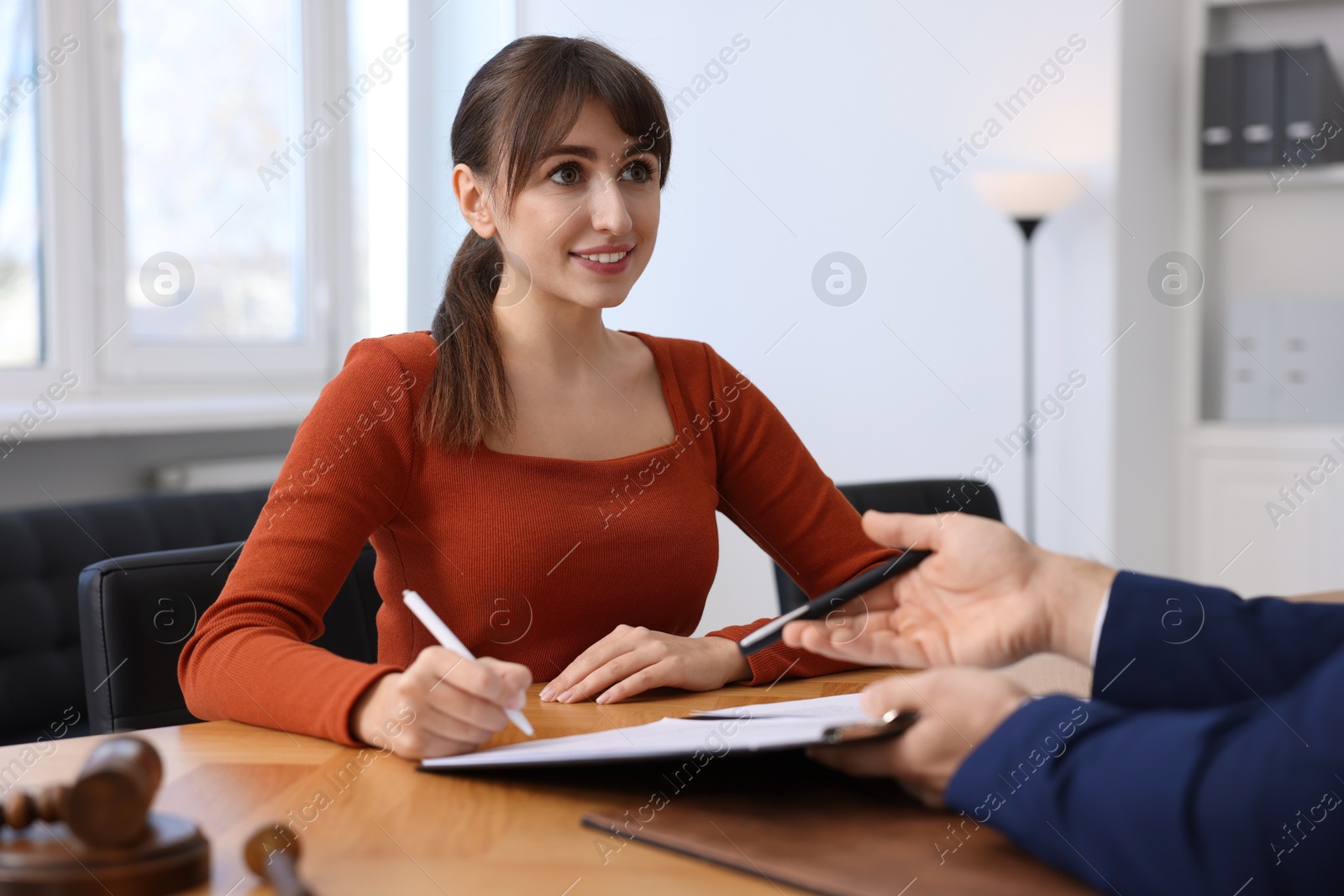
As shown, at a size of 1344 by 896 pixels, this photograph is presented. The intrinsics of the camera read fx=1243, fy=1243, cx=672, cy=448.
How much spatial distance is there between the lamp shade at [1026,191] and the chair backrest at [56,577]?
6.60 ft

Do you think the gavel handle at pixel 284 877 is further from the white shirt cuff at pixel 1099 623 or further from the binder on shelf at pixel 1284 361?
the binder on shelf at pixel 1284 361

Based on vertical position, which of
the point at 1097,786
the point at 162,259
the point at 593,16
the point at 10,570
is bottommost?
the point at 10,570

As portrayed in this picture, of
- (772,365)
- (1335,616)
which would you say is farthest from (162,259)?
(1335,616)

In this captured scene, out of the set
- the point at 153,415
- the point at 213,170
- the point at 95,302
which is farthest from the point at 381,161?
the point at 153,415

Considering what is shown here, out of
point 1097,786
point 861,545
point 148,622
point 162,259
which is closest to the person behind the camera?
point 1097,786

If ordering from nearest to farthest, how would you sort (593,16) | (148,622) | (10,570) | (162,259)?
(148,622)
(10,570)
(162,259)
(593,16)

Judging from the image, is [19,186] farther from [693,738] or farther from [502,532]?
[693,738]

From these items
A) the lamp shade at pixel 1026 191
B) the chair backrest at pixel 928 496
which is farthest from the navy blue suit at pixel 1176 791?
the lamp shade at pixel 1026 191

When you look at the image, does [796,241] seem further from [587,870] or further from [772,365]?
[587,870]

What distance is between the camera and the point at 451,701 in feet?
2.89

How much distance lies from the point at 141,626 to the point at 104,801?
0.67m

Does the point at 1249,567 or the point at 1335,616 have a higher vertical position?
the point at 1335,616

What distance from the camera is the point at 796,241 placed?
11.9ft

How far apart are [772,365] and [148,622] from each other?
262 centimetres
